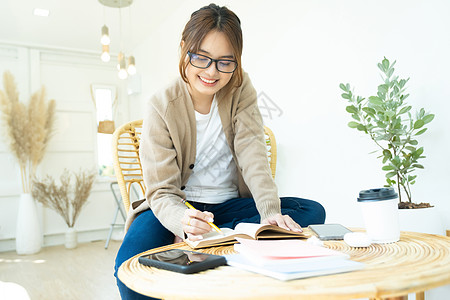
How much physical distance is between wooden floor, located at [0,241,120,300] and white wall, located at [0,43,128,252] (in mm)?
321

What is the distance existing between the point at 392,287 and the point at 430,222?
95cm

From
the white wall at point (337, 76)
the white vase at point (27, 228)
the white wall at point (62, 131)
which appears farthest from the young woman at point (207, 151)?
the white wall at point (62, 131)

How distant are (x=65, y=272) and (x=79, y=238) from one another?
1.56 meters

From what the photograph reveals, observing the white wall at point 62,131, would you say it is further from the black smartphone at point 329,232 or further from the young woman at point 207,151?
the black smartphone at point 329,232

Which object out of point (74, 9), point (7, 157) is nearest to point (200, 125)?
point (74, 9)

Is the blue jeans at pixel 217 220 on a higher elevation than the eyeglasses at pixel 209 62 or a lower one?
lower

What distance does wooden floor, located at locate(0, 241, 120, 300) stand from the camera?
96.0 inches

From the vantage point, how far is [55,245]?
4.41m

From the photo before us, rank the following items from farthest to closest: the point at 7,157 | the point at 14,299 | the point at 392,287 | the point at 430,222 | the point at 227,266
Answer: the point at 7,157 < the point at 430,222 < the point at 14,299 < the point at 227,266 < the point at 392,287

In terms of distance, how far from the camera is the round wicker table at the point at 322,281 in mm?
511

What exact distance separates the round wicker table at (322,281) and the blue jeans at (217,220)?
0.34 metres

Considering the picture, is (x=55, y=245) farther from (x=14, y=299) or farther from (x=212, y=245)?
(x=212, y=245)

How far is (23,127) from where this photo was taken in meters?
4.06

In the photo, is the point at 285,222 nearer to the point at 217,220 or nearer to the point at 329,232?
the point at 329,232
